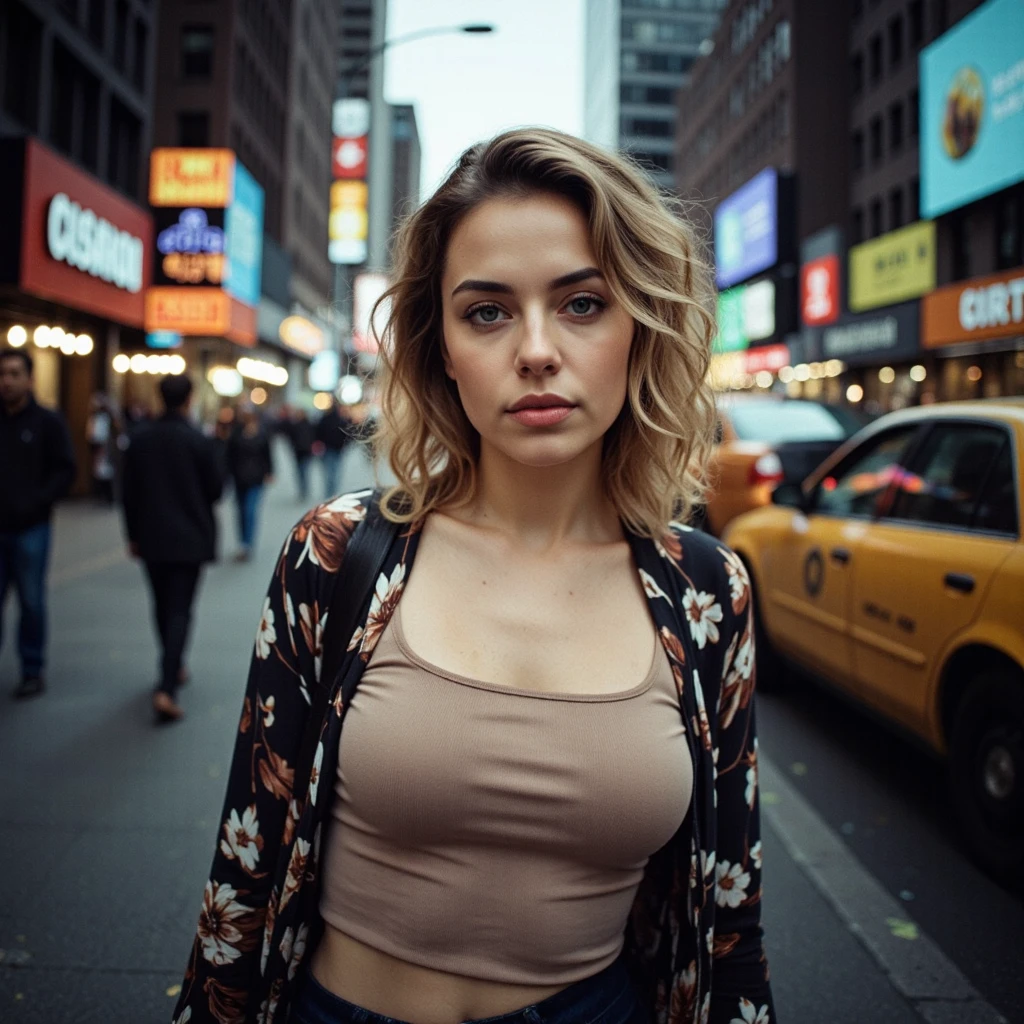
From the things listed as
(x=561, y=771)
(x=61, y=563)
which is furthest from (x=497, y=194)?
(x=61, y=563)

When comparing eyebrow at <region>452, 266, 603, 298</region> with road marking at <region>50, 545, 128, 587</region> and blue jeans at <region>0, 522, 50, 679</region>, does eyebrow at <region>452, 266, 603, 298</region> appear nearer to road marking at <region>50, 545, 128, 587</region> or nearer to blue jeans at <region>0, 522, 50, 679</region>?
blue jeans at <region>0, 522, 50, 679</region>

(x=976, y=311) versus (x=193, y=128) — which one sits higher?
(x=193, y=128)

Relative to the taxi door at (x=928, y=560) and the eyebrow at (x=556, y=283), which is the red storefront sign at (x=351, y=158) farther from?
the eyebrow at (x=556, y=283)

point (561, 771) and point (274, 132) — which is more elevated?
point (274, 132)

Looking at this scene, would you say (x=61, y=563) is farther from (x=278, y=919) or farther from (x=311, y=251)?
(x=311, y=251)

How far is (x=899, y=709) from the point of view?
4.52 meters

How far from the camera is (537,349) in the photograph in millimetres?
1497

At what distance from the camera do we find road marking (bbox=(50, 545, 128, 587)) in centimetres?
1046

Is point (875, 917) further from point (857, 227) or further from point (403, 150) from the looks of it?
point (403, 150)

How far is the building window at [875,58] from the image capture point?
134 ft

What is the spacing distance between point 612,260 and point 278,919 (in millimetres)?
1188

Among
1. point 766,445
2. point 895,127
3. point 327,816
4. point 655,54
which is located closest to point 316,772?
point 327,816

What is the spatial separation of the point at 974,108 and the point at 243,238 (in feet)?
64.2

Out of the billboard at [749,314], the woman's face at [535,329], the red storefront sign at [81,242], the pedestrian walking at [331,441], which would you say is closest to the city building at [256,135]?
the red storefront sign at [81,242]
